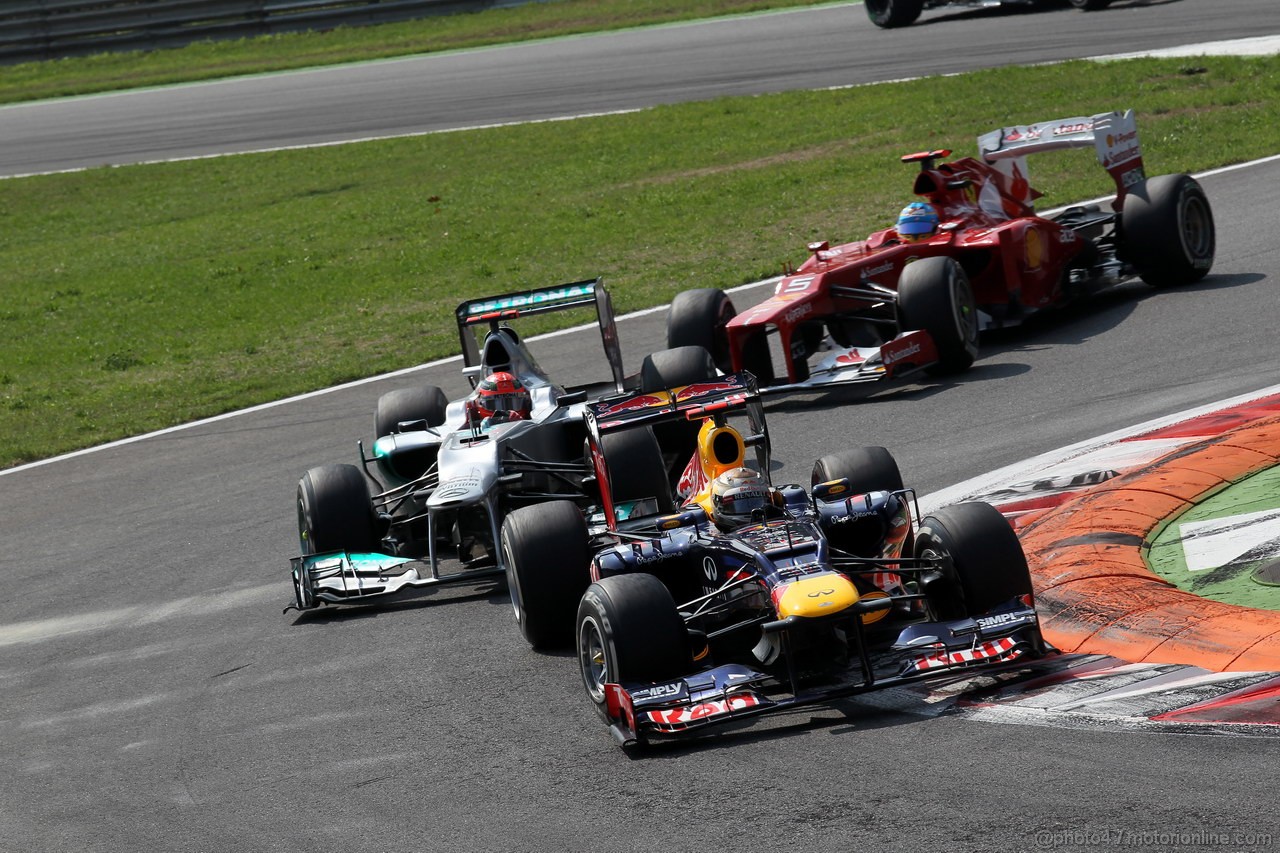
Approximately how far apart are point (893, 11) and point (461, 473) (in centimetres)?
2592

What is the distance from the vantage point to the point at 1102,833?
593 centimetres

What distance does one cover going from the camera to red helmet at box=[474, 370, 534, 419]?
1200 centimetres

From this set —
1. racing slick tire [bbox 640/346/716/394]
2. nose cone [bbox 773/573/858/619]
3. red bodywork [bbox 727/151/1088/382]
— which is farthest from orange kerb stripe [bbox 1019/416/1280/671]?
red bodywork [bbox 727/151/1088/382]

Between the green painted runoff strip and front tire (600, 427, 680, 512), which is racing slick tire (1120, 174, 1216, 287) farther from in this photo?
A: front tire (600, 427, 680, 512)

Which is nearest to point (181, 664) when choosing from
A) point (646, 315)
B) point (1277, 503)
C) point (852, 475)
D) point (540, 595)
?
point (540, 595)

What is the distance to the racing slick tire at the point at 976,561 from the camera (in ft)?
26.3

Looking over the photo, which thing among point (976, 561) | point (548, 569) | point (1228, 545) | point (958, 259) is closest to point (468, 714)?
point (548, 569)

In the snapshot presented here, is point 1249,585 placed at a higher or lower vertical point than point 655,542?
lower

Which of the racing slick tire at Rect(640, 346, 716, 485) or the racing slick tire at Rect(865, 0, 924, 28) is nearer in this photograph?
the racing slick tire at Rect(640, 346, 716, 485)

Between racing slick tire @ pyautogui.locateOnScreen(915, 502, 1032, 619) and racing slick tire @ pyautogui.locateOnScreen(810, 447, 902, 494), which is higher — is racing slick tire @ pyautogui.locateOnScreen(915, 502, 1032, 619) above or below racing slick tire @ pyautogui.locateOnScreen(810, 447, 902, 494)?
below

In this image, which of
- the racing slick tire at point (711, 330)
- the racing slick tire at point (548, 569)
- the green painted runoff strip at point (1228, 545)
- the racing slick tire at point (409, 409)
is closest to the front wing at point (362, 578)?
the racing slick tire at point (548, 569)

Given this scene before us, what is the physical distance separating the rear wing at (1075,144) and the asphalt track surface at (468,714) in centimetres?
130

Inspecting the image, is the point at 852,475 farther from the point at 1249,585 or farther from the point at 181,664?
the point at 181,664

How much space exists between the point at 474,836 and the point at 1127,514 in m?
4.32
